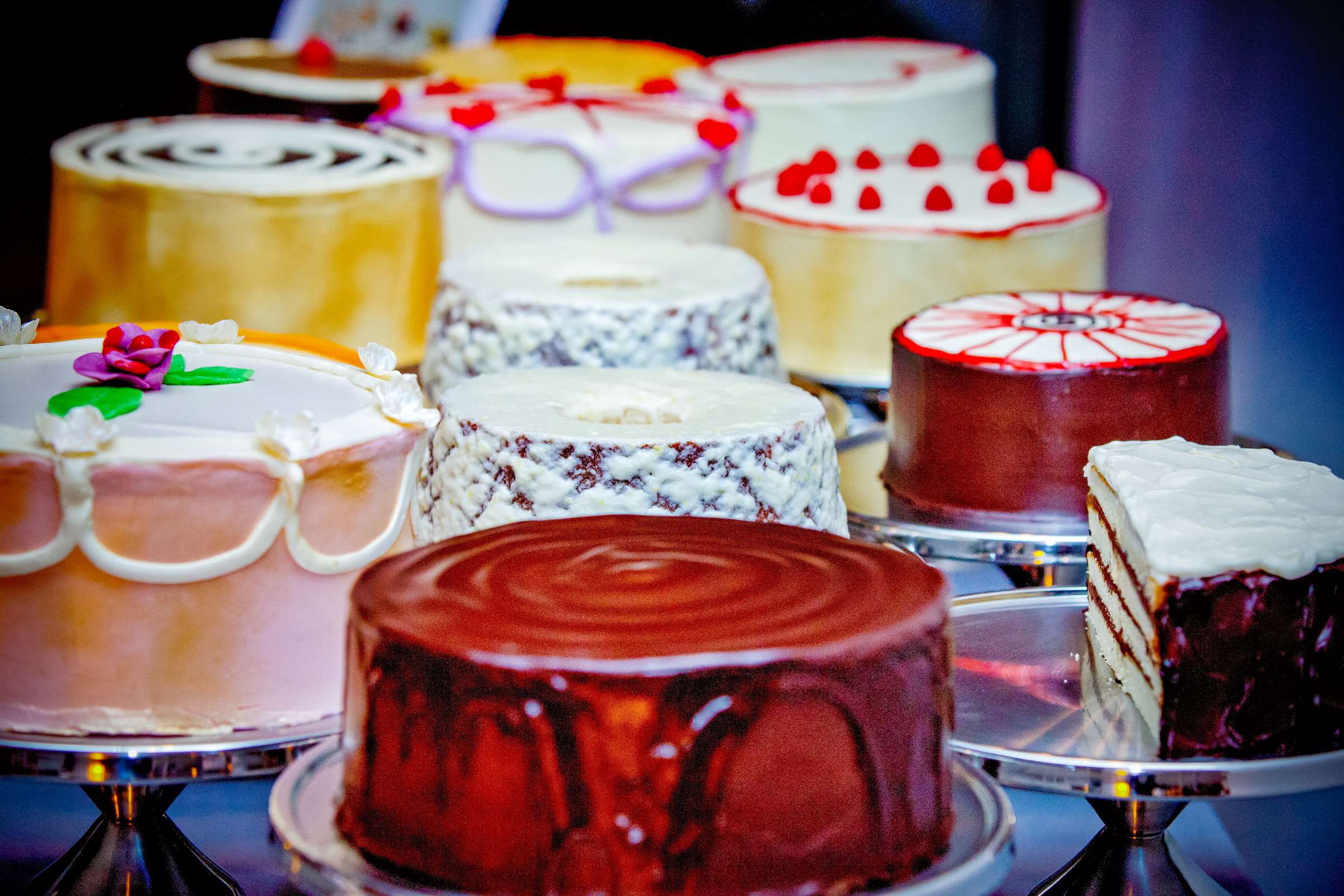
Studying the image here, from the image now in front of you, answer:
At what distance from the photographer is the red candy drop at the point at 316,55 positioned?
324 cm

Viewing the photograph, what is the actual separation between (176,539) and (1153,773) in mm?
811

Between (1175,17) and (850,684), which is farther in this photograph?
(1175,17)

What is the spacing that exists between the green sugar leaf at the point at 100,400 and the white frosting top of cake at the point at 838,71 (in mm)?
1853

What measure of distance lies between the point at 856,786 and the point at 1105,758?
298mm

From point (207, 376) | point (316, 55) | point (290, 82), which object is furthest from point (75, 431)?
point (316, 55)

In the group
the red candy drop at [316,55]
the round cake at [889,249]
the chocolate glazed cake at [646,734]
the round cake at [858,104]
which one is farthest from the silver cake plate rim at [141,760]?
the red candy drop at [316,55]

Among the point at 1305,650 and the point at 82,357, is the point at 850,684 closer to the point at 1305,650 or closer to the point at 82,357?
the point at 1305,650

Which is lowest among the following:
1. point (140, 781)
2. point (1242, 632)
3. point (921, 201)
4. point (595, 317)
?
point (140, 781)

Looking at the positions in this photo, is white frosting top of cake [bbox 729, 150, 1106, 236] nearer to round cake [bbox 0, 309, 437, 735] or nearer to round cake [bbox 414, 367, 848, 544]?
round cake [bbox 414, 367, 848, 544]

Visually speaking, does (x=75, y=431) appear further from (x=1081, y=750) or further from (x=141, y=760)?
(x=1081, y=750)

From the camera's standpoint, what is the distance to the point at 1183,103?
2.57 metres

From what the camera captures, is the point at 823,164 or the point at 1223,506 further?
the point at 823,164

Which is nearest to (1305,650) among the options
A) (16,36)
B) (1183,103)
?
(1183,103)

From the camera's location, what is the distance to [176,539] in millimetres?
1283
